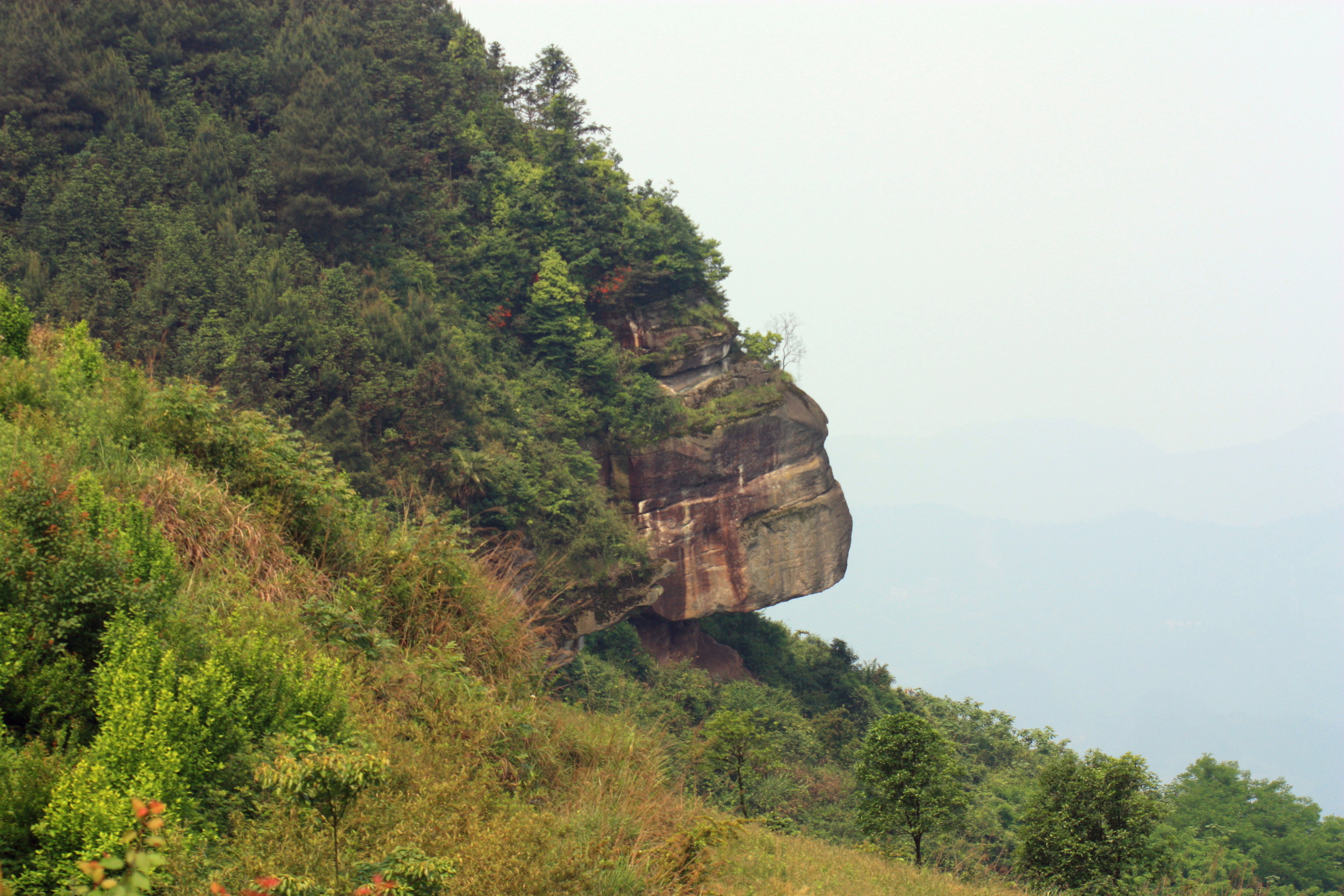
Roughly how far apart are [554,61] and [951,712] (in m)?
27.7

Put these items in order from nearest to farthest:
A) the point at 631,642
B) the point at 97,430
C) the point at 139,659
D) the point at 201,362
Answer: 1. the point at 139,659
2. the point at 97,430
3. the point at 201,362
4. the point at 631,642

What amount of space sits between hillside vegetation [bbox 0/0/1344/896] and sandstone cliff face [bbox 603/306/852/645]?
2.67 feet

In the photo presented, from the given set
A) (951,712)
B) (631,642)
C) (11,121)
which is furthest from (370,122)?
(951,712)

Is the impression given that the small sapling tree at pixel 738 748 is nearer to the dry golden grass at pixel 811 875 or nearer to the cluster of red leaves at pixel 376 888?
the dry golden grass at pixel 811 875

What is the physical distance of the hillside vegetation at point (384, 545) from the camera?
12.6 feet

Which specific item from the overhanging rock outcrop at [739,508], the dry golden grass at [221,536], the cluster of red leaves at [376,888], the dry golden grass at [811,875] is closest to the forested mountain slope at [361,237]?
the overhanging rock outcrop at [739,508]

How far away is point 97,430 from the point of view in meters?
6.37

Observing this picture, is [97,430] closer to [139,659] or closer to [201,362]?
[139,659]

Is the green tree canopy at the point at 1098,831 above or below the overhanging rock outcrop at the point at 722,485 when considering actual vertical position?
below

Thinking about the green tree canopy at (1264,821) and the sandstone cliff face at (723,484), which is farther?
the sandstone cliff face at (723,484)

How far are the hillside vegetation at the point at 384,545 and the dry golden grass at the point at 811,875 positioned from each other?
0.08m

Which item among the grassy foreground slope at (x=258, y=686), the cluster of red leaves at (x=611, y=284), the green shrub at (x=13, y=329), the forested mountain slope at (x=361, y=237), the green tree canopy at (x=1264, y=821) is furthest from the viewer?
the cluster of red leaves at (x=611, y=284)

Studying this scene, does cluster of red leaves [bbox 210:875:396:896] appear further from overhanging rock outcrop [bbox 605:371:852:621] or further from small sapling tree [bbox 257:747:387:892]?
overhanging rock outcrop [bbox 605:371:852:621]

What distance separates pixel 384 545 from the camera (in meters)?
7.18
